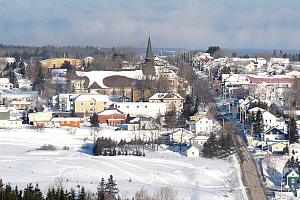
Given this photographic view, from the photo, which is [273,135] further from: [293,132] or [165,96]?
[165,96]

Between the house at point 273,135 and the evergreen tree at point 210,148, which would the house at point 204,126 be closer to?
the house at point 273,135

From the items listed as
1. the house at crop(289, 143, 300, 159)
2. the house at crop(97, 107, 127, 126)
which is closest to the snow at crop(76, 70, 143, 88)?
the house at crop(97, 107, 127, 126)

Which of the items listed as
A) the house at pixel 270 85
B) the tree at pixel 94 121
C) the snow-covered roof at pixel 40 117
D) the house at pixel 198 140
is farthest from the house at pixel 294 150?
the house at pixel 270 85

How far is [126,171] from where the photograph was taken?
716 inches

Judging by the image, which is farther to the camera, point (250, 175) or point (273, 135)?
point (273, 135)

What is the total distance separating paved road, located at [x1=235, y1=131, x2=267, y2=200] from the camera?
1633cm

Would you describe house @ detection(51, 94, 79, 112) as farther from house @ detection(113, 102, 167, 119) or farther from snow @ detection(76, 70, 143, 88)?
snow @ detection(76, 70, 143, 88)

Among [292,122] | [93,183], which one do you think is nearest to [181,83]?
[292,122]

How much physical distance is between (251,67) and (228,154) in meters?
26.2

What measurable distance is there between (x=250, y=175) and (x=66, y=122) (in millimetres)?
8331

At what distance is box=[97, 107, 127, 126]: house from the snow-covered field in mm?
3887

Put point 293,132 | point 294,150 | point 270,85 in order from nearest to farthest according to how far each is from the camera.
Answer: point 294,150 < point 293,132 < point 270,85

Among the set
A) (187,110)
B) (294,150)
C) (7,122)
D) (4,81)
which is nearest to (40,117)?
(7,122)

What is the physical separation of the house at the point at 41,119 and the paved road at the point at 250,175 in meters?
6.23
